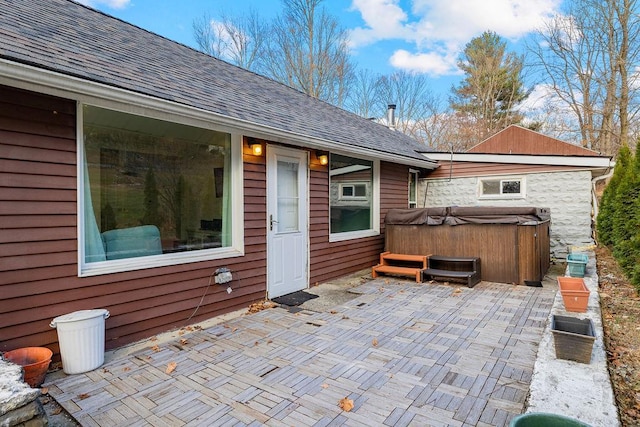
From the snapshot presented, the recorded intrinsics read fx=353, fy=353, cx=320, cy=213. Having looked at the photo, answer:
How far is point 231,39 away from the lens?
15688 mm

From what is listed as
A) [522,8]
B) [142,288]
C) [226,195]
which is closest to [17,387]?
[142,288]

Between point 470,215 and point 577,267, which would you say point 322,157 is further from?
point 577,267

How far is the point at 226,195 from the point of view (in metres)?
4.58

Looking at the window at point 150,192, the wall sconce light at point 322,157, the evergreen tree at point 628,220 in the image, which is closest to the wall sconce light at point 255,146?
the window at point 150,192

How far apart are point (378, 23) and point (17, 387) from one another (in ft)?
60.8

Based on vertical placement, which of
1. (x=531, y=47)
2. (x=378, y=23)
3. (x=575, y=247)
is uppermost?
(x=378, y=23)

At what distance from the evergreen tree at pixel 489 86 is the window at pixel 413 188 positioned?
12293 mm

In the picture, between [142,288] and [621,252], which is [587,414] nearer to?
[142,288]

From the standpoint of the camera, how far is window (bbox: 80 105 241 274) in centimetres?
336

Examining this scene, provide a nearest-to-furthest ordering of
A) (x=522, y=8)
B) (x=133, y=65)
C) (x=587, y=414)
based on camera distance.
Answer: (x=587, y=414) → (x=133, y=65) → (x=522, y=8)

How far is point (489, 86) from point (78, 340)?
2107 centimetres

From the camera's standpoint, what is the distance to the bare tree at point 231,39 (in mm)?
15539

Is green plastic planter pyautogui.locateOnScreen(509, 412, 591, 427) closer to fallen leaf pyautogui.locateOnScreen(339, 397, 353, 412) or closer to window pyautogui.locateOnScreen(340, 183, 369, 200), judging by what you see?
fallen leaf pyautogui.locateOnScreen(339, 397, 353, 412)

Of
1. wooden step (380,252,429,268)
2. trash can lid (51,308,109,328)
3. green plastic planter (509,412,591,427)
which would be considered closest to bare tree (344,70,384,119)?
wooden step (380,252,429,268)
